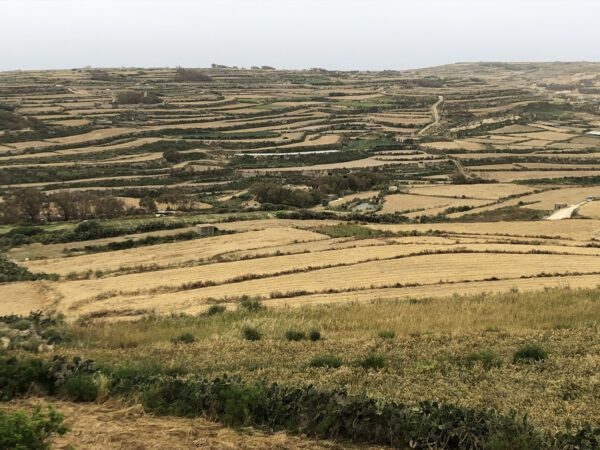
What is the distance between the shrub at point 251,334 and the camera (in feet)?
49.6

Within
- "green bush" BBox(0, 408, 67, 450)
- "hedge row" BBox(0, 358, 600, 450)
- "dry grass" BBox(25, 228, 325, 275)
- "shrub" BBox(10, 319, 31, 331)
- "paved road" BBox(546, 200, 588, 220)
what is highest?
"green bush" BBox(0, 408, 67, 450)

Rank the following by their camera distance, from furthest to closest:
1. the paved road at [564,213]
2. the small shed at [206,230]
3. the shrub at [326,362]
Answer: the paved road at [564,213], the small shed at [206,230], the shrub at [326,362]

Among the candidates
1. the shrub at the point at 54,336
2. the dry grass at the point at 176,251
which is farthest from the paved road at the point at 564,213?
the shrub at the point at 54,336

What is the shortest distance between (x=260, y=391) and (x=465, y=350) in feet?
19.2

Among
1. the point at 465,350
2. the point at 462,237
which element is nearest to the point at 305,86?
the point at 462,237

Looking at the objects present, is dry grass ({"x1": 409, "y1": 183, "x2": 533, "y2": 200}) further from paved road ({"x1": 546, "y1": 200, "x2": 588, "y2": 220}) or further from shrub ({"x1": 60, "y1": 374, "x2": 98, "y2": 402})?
shrub ({"x1": 60, "y1": 374, "x2": 98, "y2": 402})

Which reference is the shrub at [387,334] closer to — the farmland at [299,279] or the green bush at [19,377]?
the farmland at [299,279]

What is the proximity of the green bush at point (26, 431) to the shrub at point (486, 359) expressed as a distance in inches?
317

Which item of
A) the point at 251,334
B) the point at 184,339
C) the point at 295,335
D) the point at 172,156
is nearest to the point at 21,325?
the point at 184,339

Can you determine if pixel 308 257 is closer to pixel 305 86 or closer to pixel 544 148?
pixel 544 148

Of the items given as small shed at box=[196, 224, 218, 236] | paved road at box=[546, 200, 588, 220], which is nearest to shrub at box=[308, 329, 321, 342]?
small shed at box=[196, 224, 218, 236]

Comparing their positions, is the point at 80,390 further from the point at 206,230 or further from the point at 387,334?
the point at 206,230

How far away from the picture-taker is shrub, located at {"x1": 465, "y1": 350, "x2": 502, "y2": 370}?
11.5 meters

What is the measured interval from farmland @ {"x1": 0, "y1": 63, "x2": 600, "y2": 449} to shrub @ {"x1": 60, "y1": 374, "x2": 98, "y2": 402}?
0.13ft
